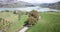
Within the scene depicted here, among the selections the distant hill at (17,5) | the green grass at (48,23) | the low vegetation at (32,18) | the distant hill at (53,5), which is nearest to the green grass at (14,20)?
the low vegetation at (32,18)

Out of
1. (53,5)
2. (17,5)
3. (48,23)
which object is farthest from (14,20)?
(53,5)

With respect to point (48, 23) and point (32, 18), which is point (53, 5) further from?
point (32, 18)

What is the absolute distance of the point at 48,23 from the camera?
336 cm

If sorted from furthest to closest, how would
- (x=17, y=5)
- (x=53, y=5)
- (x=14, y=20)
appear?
(x=53, y=5) < (x=17, y=5) < (x=14, y=20)

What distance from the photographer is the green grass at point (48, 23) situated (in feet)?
10.7

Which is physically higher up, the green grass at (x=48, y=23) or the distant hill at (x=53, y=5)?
the distant hill at (x=53, y=5)

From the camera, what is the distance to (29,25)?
3.21 meters

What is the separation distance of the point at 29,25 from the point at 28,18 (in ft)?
0.72

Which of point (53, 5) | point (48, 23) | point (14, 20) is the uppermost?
point (53, 5)

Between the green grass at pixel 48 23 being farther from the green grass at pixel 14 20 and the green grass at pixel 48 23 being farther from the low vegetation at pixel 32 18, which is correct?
the green grass at pixel 14 20

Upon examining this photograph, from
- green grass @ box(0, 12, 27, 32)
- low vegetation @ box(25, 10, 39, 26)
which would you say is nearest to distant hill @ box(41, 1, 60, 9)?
low vegetation @ box(25, 10, 39, 26)

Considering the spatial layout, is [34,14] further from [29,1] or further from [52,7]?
[52,7]

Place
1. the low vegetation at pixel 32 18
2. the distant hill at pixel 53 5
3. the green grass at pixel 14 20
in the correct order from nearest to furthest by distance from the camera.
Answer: the green grass at pixel 14 20, the low vegetation at pixel 32 18, the distant hill at pixel 53 5

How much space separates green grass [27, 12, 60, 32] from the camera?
3.27 metres
